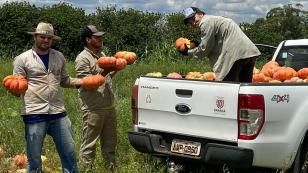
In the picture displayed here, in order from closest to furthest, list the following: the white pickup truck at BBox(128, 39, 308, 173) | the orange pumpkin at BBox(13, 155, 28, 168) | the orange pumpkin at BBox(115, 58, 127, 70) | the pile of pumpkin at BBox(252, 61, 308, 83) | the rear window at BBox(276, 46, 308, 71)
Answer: the white pickup truck at BBox(128, 39, 308, 173), the orange pumpkin at BBox(115, 58, 127, 70), the orange pumpkin at BBox(13, 155, 28, 168), the pile of pumpkin at BBox(252, 61, 308, 83), the rear window at BBox(276, 46, 308, 71)

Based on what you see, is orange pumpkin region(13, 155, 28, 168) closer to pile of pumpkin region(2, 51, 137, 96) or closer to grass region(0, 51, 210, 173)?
grass region(0, 51, 210, 173)

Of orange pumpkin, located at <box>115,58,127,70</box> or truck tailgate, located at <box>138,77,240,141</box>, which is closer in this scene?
truck tailgate, located at <box>138,77,240,141</box>

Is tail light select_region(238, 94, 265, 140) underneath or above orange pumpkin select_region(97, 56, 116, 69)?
underneath

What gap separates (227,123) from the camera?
5371 millimetres

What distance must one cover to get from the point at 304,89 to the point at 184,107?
1.27 m

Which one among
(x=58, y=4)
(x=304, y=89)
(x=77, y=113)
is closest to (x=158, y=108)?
(x=304, y=89)

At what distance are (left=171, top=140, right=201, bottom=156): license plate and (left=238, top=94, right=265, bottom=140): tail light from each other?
0.55 m

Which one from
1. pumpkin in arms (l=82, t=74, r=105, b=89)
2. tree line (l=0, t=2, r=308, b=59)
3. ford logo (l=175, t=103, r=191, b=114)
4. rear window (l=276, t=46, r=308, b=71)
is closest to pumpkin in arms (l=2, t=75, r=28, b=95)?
pumpkin in arms (l=82, t=74, r=105, b=89)

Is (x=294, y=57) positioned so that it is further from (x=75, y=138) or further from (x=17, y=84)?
(x=17, y=84)

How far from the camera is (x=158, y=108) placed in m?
5.98

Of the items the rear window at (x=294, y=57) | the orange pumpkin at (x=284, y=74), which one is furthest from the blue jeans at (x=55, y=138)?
the rear window at (x=294, y=57)

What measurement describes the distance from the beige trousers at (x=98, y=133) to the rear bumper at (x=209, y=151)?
0.45 m

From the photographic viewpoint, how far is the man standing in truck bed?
260 inches

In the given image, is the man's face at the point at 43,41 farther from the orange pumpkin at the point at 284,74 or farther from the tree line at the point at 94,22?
the tree line at the point at 94,22
